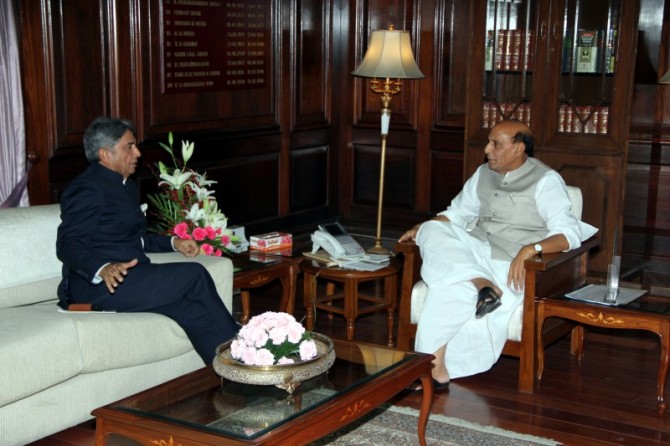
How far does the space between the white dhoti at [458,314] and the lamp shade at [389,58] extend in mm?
1236

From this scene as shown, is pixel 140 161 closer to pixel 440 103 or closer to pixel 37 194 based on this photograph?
pixel 37 194

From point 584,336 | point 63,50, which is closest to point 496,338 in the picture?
point 584,336

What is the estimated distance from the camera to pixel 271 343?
2.99 meters

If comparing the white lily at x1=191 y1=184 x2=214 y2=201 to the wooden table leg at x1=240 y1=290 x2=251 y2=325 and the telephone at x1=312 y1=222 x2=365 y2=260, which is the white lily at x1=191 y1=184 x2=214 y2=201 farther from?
the wooden table leg at x1=240 y1=290 x2=251 y2=325

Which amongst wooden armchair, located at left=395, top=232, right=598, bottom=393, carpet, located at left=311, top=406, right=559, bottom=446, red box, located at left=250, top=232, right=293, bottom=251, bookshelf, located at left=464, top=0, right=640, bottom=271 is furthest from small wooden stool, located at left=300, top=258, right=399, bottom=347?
bookshelf, located at left=464, top=0, right=640, bottom=271

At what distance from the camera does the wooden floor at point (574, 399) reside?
371 centimetres

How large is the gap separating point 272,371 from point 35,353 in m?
0.94

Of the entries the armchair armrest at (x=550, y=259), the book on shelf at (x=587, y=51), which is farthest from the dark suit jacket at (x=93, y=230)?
the book on shelf at (x=587, y=51)

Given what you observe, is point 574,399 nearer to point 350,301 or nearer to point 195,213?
point 350,301

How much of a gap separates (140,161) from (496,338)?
2302mm

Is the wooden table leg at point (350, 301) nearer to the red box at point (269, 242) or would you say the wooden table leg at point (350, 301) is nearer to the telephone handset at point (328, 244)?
the telephone handset at point (328, 244)

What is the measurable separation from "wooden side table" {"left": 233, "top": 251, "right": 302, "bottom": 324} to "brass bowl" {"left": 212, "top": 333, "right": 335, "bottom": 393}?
4.73 ft

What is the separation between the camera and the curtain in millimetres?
4555

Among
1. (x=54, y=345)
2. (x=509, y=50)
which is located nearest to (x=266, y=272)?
(x=54, y=345)
